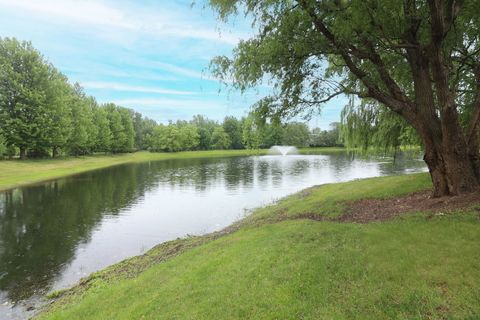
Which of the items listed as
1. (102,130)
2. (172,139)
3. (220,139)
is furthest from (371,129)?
(220,139)

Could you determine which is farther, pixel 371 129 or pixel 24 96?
pixel 24 96

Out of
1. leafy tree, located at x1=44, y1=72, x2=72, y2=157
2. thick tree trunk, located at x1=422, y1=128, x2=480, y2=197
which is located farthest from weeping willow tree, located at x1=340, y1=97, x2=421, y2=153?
leafy tree, located at x1=44, y1=72, x2=72, y2=157

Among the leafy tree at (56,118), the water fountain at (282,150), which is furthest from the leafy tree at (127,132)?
the water fountain at (282,150)

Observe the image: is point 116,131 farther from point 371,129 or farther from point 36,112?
point 371,129

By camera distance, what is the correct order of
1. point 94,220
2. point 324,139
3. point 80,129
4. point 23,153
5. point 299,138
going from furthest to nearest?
point 299,138
point 324,139
point 80,129
point 23,153
point 94,220

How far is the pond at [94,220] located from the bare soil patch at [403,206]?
7.91 meters

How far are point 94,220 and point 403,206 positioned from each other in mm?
15932

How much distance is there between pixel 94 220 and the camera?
62.1 ft

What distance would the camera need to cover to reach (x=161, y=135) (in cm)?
9706

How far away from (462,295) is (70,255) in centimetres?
1330

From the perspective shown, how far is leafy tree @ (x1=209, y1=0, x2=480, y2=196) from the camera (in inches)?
328

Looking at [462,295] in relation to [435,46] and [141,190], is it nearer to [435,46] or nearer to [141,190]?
[435,46]

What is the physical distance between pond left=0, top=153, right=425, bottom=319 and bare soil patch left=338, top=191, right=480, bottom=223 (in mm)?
7905

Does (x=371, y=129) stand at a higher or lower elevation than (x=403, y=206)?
higher
